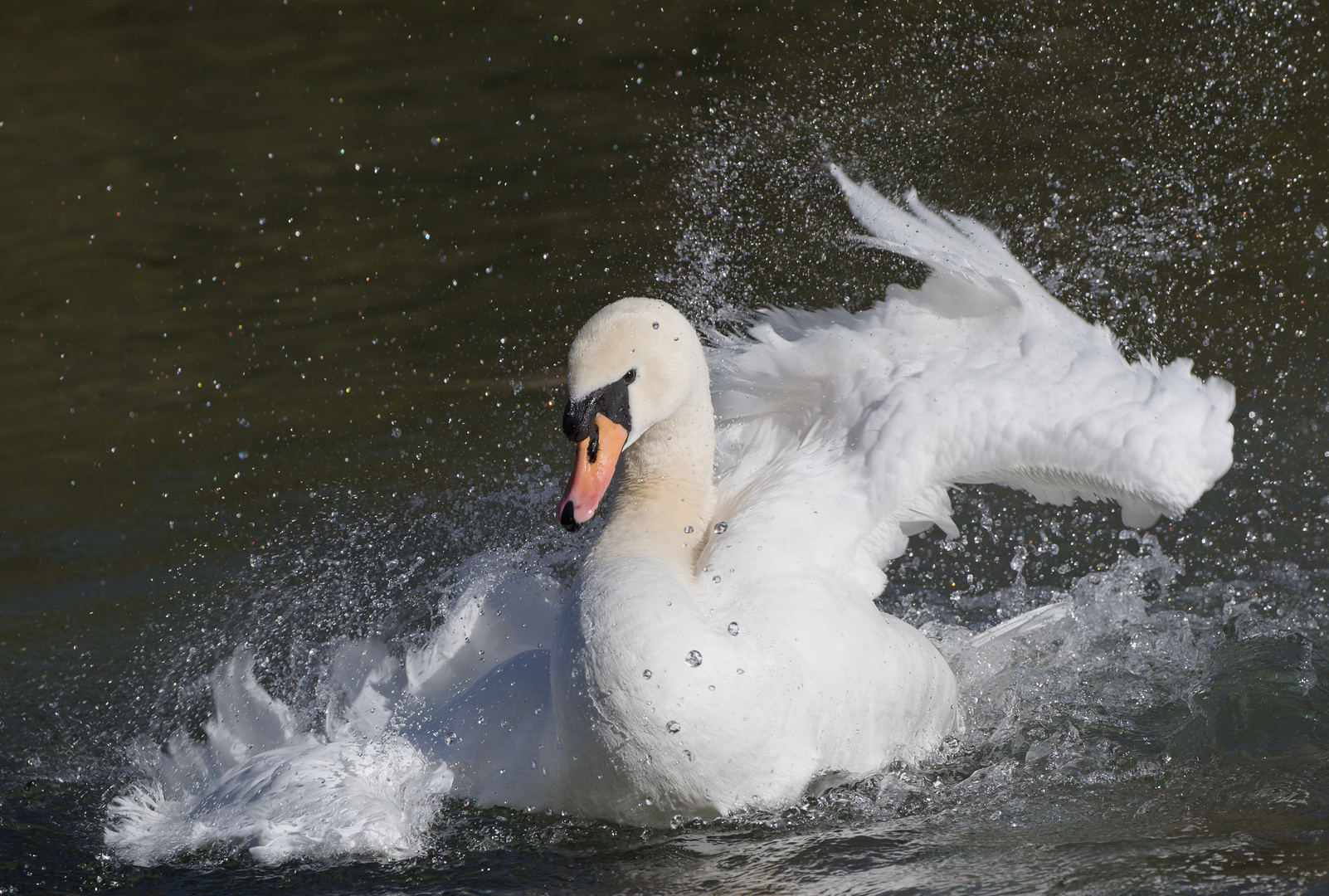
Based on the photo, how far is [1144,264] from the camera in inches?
331

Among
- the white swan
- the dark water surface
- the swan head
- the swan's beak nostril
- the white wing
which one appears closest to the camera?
the white swan

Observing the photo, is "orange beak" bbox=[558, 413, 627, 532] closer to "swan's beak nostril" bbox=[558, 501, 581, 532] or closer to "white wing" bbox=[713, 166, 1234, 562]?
"swan's beak nostril" bbox=[558, 501, 581, 532]

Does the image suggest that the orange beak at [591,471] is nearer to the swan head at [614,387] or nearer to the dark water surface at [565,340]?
the swan head at [614,387]

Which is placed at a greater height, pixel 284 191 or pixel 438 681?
pixel 284 191

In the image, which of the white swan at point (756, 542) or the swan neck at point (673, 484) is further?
the swan neck at point (673, 484)

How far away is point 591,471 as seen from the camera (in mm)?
3824

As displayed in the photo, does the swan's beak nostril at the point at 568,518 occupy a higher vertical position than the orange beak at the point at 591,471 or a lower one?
lower

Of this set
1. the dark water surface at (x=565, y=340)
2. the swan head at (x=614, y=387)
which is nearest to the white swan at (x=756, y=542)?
the swan head at (x=614, y=387)

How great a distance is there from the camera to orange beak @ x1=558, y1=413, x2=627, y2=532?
147 inches

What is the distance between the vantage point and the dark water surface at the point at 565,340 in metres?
3.93

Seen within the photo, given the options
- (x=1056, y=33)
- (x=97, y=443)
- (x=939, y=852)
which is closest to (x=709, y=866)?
(x=939, y=852)

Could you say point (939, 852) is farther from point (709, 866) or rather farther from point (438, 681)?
point (438, 681)

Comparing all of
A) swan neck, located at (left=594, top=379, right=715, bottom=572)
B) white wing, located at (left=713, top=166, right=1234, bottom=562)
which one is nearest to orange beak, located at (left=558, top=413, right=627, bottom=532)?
swan neck, located at (left=594, top=379, right=715, bottom=572)

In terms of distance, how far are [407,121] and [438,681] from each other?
24.5ft
